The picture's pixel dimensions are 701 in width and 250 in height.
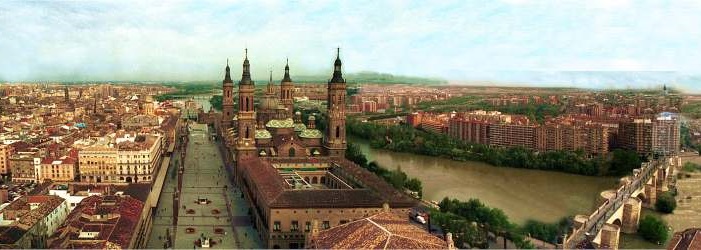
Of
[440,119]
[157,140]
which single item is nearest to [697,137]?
[440,119]

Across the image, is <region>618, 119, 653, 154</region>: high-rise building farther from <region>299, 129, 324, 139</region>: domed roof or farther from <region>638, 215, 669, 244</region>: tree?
<region>299, 129, 324, 139</region>: domed roof

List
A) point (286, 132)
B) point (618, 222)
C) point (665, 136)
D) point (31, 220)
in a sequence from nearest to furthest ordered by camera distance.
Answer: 1. point (31, 220)
2. point (618, 222)
3. point (286, 132)
4. point (665, 136)

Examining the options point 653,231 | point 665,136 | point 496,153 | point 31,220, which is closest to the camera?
point 31,220

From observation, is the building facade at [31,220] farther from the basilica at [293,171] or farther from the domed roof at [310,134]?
the domed roof at [310,134]

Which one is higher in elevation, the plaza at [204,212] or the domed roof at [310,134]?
the domed roof at [310,134]

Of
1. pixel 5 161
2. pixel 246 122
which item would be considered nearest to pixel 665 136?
pixel 246 122

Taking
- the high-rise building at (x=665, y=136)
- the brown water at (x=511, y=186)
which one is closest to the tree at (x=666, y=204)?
the brown water at (x=511, y=186)

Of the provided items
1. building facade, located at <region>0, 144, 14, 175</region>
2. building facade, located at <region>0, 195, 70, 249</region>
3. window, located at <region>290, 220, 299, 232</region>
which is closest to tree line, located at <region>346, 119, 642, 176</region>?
window, located at <region>290, 220, 299, 232</region>

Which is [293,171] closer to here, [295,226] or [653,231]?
[295,226]
